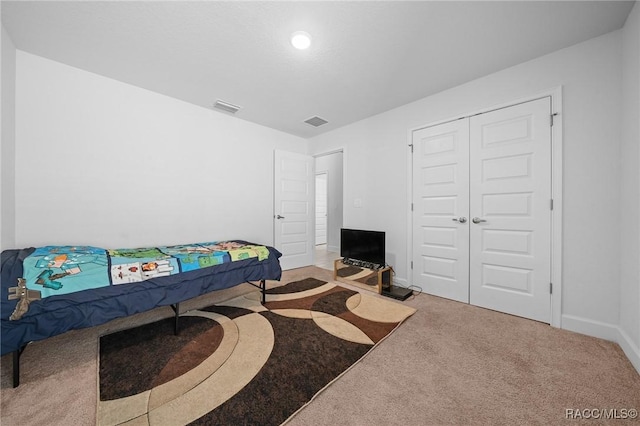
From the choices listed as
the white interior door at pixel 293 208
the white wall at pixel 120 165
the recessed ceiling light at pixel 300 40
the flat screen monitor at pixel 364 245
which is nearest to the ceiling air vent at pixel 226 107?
the white wall at pixel 120 165

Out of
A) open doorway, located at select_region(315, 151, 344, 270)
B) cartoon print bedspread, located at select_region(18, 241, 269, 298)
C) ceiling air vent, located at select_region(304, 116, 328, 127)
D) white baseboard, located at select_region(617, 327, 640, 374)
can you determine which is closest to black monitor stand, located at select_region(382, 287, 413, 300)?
white baseboard, located at select_region(617, 327, 640, 374)

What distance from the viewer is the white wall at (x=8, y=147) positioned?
186cm

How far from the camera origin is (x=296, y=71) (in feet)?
7.93

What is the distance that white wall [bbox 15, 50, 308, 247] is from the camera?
2.19m

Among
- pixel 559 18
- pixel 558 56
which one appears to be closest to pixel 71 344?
pixel 559 18

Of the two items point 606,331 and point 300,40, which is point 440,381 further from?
point 300,40

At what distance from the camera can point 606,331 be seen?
189cm

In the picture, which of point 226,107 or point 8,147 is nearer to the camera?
point 8,147

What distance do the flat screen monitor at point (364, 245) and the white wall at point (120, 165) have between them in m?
1.63

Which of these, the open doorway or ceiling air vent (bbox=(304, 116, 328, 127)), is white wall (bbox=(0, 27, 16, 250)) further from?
the open doorway

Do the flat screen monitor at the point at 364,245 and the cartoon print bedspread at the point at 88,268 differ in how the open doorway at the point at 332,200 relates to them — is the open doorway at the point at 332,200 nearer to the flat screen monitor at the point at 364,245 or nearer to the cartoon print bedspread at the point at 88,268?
the flat screen monitor at the point at 364,245

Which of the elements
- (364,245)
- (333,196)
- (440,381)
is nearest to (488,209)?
(364,245)

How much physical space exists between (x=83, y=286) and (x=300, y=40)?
8.34 feet

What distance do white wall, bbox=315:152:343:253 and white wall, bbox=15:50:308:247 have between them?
279cm
